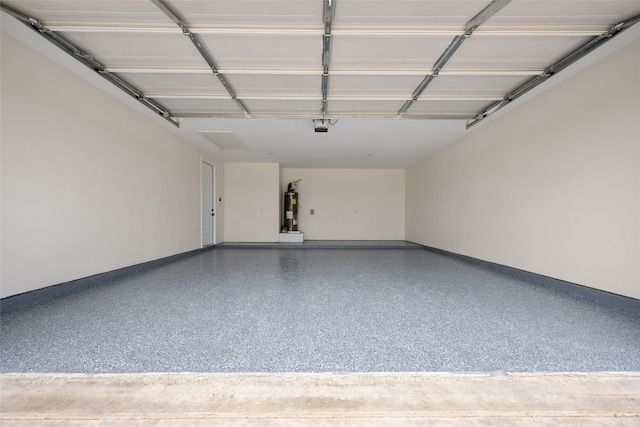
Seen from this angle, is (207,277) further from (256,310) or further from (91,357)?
(91,357)

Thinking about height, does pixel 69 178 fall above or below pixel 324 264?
above

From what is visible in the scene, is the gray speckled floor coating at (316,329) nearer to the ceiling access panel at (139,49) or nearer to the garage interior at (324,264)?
the garage interior at (324,264)

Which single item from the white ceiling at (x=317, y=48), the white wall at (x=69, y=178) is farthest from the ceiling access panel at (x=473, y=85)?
the white wall at (x=69, y=178)

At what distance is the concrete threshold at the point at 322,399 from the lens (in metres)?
1.19

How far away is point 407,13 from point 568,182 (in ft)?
9.05

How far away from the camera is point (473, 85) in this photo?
3.36 m

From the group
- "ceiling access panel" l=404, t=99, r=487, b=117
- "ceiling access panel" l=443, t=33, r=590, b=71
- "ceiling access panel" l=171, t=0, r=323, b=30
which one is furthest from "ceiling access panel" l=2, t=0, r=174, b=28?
"ceiling access panel" l=404, t=99, r=487, b=117

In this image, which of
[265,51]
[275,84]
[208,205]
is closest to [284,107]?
Result: [275,84]

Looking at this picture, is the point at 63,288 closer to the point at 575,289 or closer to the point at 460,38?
the point at 460,38

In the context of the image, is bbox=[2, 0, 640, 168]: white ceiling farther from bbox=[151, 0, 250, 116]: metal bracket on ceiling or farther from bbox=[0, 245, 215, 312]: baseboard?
bbox=[0, 245, 215, 312]: baseboard

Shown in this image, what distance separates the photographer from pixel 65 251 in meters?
3.14

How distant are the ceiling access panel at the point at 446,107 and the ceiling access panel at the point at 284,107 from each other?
1.40 meters

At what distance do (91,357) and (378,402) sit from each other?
67.4 inches

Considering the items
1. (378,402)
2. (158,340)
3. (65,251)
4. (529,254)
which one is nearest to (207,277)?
(65,251)
